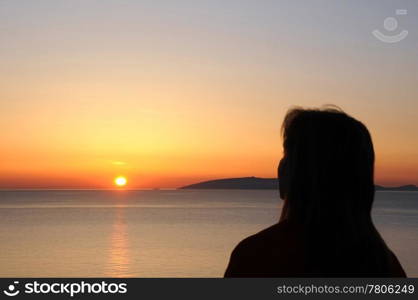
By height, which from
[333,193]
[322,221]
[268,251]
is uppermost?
[333,193]

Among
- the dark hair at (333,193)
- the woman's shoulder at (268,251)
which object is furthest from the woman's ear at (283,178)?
the woman's shoulder at (268,251)

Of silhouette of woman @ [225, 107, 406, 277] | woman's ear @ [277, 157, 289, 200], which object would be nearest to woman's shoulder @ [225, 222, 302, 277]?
silhouette of woman @ [225, 107, 406, 277]

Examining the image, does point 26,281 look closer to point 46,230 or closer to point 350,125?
point 350,125

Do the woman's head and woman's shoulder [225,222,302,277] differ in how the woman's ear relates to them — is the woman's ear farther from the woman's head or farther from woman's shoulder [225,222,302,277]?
woman's shoulder [225,222,302,277]

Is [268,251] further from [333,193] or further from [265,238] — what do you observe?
[333,193]

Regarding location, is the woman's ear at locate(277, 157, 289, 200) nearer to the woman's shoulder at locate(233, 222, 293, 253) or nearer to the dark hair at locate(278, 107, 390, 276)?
the dark hair at locate(278, 107, 390, 276)

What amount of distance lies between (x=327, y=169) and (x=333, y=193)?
0.10 meters

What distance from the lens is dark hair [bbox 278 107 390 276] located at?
2.38 metres

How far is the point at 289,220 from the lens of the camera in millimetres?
2420

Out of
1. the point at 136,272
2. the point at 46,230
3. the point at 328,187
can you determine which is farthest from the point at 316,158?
the point at 46,230

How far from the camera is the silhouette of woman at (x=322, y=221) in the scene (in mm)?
2385

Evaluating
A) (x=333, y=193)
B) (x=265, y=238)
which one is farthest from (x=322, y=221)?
(x=265, y=238)

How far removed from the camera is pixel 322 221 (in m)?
2.38

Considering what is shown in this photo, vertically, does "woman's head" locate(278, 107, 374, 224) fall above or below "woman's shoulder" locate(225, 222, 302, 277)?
above
